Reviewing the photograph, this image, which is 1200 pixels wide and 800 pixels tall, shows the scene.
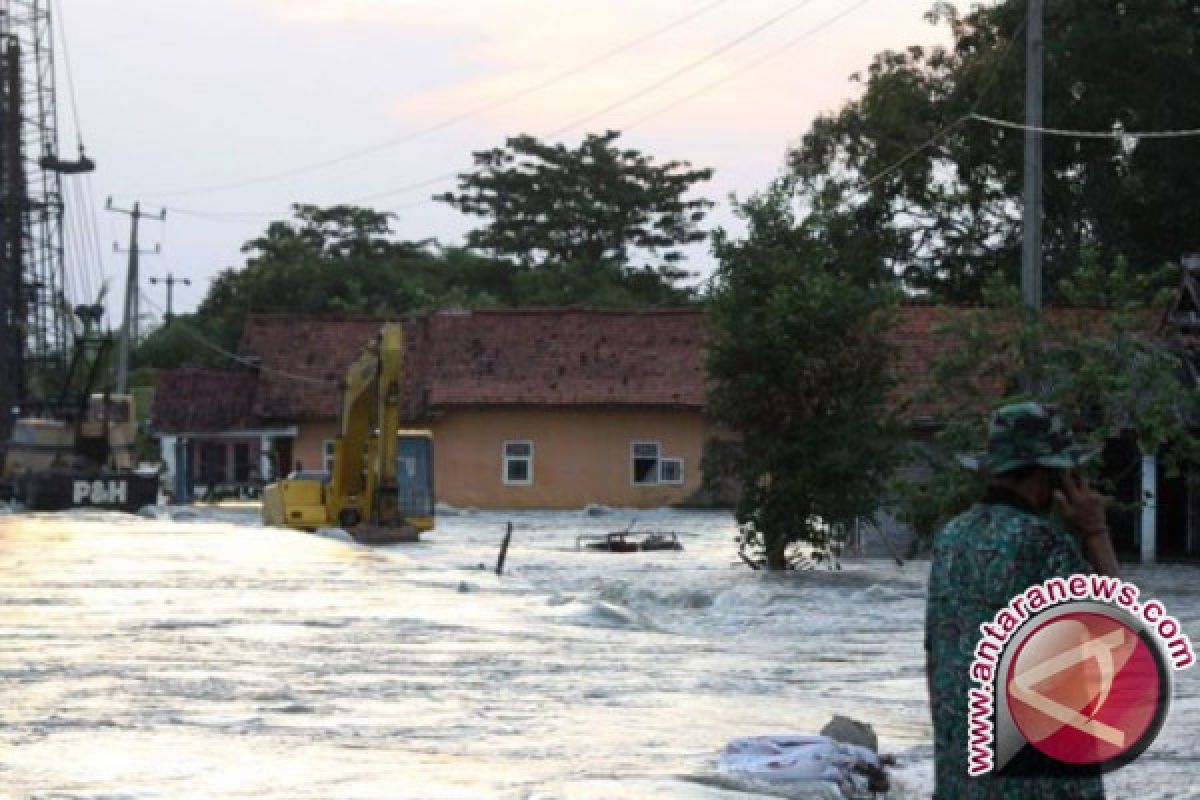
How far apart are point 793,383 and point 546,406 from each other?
28.9 meters

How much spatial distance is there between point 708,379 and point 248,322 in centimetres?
3552

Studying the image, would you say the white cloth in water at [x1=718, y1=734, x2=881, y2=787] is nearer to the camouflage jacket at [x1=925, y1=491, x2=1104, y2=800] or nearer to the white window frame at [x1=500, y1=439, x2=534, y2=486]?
the camouflage jacket at [x1=925, y1=491, x2=1104, y2=800]

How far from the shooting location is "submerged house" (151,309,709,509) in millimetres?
60125

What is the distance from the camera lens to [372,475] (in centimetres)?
4050

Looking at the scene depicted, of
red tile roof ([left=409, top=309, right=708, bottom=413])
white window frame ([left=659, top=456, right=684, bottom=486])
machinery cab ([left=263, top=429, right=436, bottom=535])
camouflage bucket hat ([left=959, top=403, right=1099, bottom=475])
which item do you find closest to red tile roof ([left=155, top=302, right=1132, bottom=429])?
red tile roof ([left=409, top=309, right=708, bottom=413])

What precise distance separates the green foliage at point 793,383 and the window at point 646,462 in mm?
28106

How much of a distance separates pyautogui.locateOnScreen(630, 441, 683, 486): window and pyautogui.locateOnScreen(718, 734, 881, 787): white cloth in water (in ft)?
158

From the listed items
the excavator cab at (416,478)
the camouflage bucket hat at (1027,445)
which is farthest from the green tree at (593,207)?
the camouflage bucket hat at (1027,445)

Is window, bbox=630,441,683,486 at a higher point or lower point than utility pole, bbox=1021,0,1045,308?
lower

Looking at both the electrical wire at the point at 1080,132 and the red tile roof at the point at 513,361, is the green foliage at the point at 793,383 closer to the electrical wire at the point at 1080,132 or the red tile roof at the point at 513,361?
the electrical wire at the point at 1080,132

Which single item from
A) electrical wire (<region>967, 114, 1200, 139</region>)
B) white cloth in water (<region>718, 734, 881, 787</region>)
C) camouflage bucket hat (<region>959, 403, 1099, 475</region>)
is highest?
electrical wire (<region>967, 114, 1200, 139</region>)

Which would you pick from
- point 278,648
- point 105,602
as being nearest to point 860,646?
point 278,648
